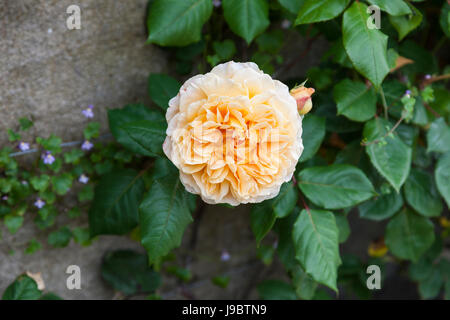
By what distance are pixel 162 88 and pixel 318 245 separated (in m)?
0.60

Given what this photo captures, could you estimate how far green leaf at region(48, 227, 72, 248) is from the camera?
3.99 feet

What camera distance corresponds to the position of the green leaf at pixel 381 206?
1273 mm

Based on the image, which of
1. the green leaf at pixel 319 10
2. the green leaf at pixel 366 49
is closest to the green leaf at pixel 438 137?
the green leaf at pixel 366 49

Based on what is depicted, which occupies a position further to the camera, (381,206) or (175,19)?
(381,206)

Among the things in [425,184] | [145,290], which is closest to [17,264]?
[145,290]

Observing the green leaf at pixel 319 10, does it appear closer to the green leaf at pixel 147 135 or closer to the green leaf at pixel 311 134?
the green leaf at pixel 311 134

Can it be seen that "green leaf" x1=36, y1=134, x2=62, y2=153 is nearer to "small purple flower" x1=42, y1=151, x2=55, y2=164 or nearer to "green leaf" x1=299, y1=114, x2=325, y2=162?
"small purple flower" x1=42, y1=151, x2=55, y2=164

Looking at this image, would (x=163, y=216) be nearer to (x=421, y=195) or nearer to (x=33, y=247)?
(x=33, y=247)

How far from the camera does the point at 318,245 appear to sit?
37.9 inches

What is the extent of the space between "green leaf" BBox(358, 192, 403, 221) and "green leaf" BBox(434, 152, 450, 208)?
13cm

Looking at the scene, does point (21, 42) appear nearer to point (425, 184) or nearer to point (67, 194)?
point (67, 194)

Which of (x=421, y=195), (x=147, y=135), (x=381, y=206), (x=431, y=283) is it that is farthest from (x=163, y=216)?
(x=431, y=283)

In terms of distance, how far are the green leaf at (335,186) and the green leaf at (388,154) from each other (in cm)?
7
